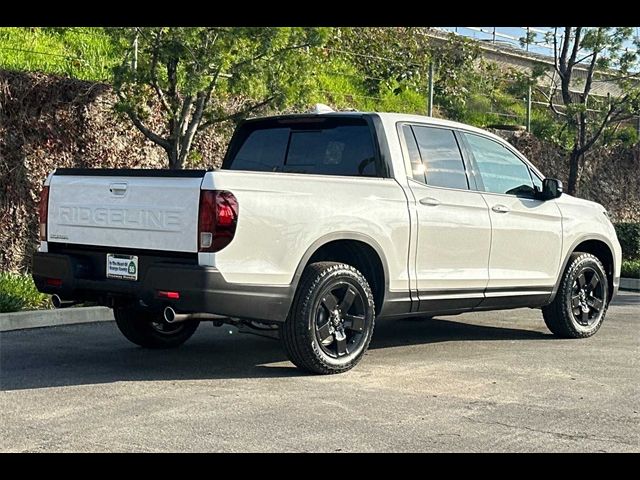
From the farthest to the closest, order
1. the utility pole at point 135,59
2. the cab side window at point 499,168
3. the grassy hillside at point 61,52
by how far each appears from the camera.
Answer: the grassy hillside at point 61,52 < the utility pole at point 135,59 < the cab side window at point 499,168

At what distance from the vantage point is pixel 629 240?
701 inches

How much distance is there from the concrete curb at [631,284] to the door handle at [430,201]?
26.5 feet

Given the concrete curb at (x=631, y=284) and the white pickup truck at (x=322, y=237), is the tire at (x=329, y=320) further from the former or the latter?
the concrete curb at (x=631, y=284)

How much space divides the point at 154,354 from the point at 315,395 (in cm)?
208

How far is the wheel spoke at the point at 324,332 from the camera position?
23.1 ft

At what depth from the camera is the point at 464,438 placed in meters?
5.37

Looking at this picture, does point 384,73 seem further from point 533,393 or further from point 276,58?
point 533,393

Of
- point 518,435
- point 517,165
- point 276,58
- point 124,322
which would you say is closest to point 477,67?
point 276,58

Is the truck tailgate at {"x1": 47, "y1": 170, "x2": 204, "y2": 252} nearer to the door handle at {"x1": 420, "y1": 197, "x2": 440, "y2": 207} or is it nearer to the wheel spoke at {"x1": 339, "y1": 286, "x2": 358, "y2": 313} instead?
the wheel spoke at {"x1": 339, "y1": 286, "x2": 358, "y2": 313}

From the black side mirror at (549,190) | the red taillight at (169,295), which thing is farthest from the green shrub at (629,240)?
the red taillight at (169,295)

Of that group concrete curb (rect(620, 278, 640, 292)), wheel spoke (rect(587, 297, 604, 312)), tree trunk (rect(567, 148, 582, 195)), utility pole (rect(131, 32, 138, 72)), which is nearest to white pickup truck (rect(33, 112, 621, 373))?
wheel spoke (rect(587, 297, 604, 312))

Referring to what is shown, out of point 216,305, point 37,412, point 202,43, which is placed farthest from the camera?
point 202,43

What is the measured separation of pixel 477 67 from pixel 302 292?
17.8 m
